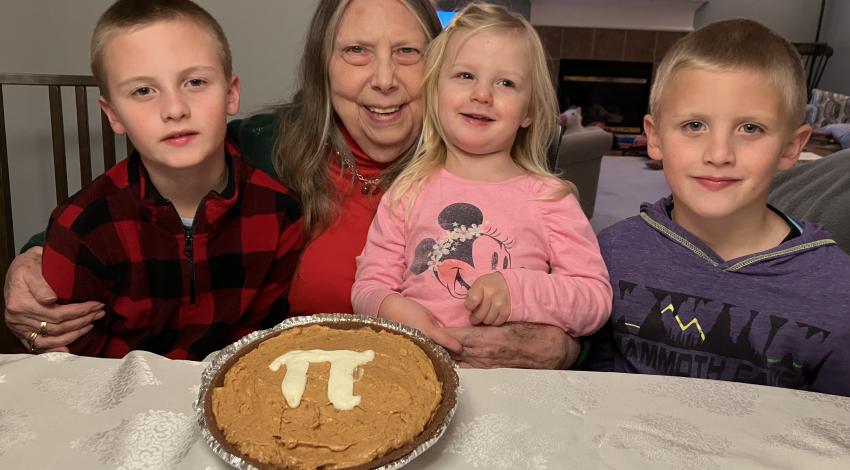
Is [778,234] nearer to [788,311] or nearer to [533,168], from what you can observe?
[788,311]

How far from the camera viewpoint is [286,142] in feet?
5.37

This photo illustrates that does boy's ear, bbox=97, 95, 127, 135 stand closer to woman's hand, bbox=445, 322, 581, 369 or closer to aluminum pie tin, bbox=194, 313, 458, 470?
aluminum pie tin, bbox=194, 313, 458, 470

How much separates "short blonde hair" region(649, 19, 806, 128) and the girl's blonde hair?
11.3 inches

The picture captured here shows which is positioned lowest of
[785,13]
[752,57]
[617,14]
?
[752,57]

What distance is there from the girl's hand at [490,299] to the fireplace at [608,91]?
23.6ft

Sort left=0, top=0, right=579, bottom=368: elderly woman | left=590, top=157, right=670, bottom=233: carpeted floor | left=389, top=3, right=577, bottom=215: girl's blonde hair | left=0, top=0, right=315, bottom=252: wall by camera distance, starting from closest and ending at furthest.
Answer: left=389, top=3, right=577, bottom=215: girl's blonde hair
left=0, top=0, right=579, bottom=368: elderly woman
left=0, top=0, right=315, bottom=252: wall
left=590, top=157, right=670, bottom=233: carpeted floor

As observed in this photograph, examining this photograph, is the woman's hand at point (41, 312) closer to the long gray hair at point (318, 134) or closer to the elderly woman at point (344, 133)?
the elderly woman at point (344, 133)

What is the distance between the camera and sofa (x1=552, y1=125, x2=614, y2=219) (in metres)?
4.11

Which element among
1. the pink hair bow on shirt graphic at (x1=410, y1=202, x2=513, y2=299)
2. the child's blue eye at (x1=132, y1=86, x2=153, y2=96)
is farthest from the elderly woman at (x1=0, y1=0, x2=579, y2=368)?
the child's blue eye at (x1=132, y1=86, x2=153, y2=96)

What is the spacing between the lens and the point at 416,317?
3.97 ft

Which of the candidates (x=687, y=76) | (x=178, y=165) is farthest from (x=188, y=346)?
(x=687, y=76)

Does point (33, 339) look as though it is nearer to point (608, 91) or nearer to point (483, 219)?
point (483, 219)

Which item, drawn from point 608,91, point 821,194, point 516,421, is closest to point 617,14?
point 608,91

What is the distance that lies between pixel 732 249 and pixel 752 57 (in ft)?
1.24
